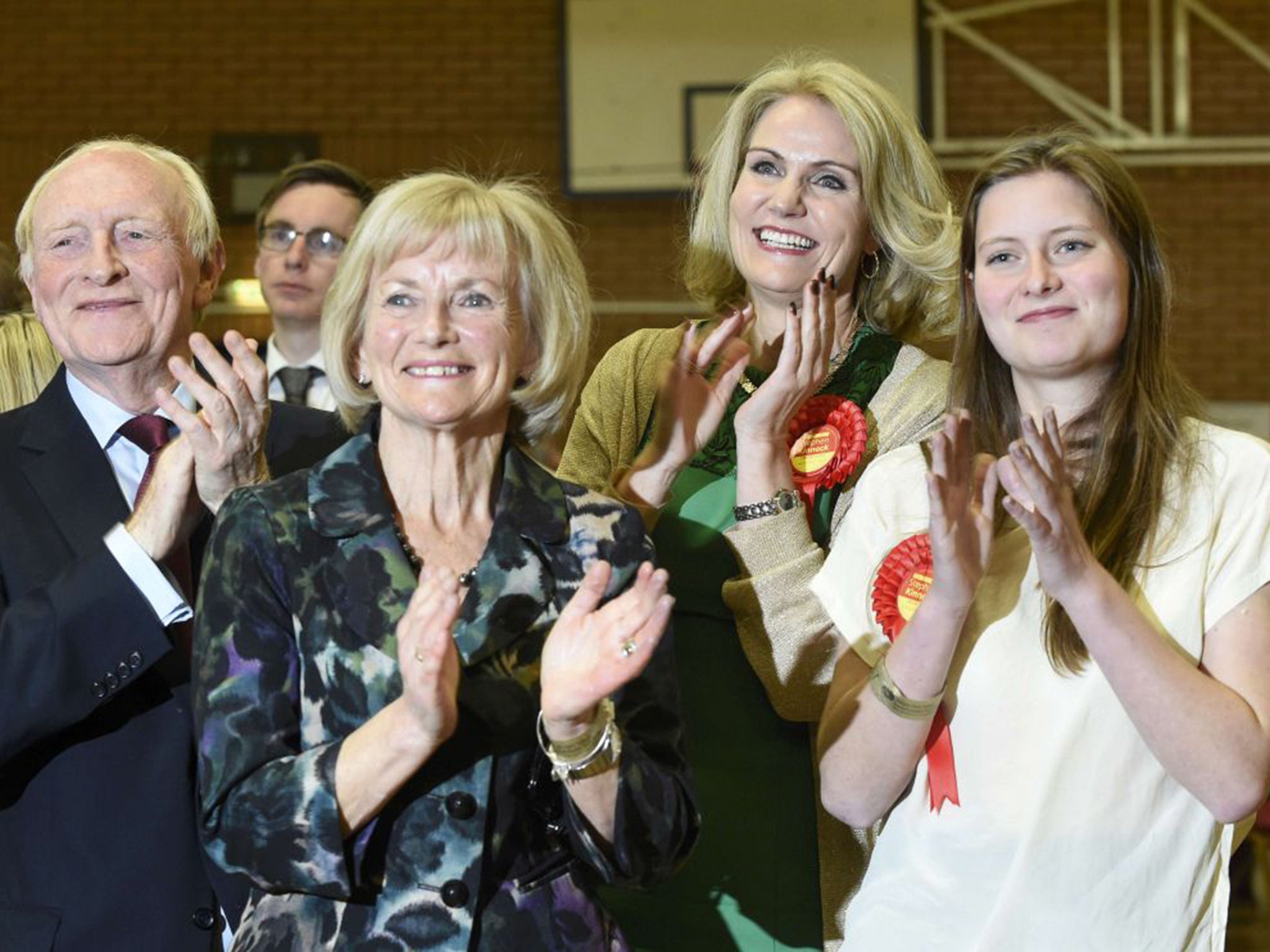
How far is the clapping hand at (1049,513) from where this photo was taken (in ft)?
6.32

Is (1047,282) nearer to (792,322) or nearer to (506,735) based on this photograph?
(792,322)

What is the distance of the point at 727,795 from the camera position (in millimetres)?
2484

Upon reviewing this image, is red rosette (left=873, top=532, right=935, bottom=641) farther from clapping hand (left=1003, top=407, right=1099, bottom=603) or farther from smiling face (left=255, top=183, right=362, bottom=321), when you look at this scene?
smiling face (left=255, top=183, right=362, bottom=321)

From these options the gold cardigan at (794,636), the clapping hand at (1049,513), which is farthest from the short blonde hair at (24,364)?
the clapping hand at (1049,513)

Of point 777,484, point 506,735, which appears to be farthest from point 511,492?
point 777,484

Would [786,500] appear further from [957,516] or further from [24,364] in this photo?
[24,364]

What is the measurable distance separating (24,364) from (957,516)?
153cm

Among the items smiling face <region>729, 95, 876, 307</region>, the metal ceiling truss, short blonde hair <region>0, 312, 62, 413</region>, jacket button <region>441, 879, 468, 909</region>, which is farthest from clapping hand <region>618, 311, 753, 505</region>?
the metal ceiling truss

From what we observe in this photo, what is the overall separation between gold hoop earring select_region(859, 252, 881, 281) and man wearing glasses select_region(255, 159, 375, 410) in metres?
2.04

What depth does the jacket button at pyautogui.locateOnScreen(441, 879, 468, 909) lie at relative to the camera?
1.89m

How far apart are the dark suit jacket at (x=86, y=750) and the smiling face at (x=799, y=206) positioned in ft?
3.57

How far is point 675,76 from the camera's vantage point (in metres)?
9.38

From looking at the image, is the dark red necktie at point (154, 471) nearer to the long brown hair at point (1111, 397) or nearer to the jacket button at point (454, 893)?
the jacket button at point (454, 893)

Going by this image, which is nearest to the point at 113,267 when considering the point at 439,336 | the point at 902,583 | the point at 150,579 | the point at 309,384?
the point at 150,579
